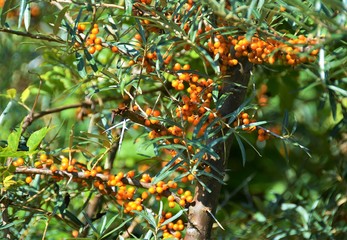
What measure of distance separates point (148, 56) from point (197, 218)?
305 mm

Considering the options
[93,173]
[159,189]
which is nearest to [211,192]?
[159,189]

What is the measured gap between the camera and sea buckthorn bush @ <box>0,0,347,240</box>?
1046mm

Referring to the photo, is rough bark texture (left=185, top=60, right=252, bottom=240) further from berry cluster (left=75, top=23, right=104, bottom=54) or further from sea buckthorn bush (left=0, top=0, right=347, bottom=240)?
berry cluster (left=75, top=23, right=104, bottom=54)

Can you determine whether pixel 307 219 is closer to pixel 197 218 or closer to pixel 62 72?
pixel 197 218

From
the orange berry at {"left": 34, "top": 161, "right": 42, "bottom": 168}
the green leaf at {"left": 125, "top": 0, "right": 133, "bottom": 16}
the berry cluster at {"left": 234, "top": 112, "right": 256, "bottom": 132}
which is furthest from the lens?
the orange berry at {"left": 34, "top": 161, "right": 42, "bottom": 168}

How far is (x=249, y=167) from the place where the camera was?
2344 millimetres

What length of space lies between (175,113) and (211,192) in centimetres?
18

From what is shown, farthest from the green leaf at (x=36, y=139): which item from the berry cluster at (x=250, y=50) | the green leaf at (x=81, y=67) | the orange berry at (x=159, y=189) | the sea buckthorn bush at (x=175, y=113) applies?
the berry cluster at (x=250, y=50)

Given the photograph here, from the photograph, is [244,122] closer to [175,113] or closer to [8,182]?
[175,113]

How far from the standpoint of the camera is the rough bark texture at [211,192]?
3.94ft

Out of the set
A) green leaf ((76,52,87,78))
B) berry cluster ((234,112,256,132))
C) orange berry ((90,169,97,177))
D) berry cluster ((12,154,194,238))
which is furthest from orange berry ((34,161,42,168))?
berry cluster ((234,112,256,132))

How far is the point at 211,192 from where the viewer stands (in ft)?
3.97

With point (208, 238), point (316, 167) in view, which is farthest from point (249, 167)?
point (208, 238)

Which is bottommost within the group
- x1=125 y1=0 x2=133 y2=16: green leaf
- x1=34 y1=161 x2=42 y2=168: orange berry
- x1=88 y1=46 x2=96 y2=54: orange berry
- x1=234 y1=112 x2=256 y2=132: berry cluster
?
x1=34 y1=161 x2=42 y2=168: orange berry
